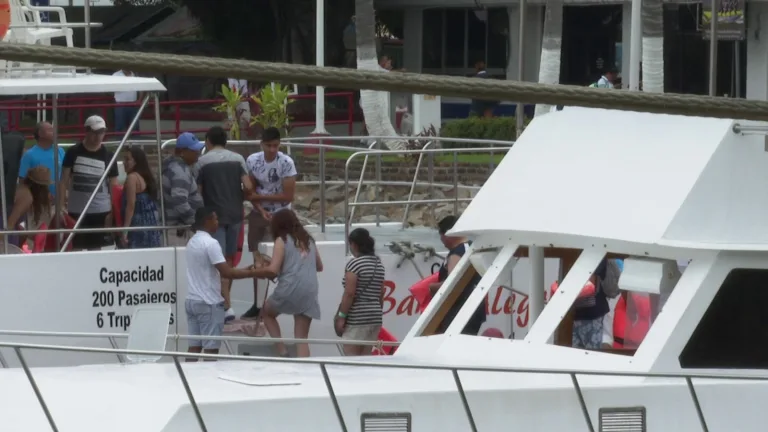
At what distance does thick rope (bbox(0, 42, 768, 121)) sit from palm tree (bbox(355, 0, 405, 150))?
22443 mm

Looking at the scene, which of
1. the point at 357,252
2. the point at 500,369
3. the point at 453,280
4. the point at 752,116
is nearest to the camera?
the point at 752,116

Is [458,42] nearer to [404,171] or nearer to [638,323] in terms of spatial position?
[404,171]

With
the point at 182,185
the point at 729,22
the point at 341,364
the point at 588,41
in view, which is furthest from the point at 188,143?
the point at 588,41

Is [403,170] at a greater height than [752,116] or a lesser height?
lesser

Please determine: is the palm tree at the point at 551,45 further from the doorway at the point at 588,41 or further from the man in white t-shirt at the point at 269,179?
the man in white t-shirt at the point at 269,179

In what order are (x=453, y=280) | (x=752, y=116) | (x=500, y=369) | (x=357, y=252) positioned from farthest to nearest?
(x=357, y=252), (x=453, y=280), (x=500, y=369), (x=752, y=116)

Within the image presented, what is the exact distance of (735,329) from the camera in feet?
20.9

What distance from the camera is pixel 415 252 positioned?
1273cm

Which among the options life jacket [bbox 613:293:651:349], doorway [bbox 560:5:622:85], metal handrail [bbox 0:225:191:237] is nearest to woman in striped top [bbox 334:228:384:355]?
metal handrail [bbox 0:225:191:237]

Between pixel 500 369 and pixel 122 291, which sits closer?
pixel 500 369

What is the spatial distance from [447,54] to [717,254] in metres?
28.4

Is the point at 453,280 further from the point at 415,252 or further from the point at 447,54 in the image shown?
the point at 447,54

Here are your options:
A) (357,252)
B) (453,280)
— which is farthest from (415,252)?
(453,280)

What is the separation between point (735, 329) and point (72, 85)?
20.5ft
